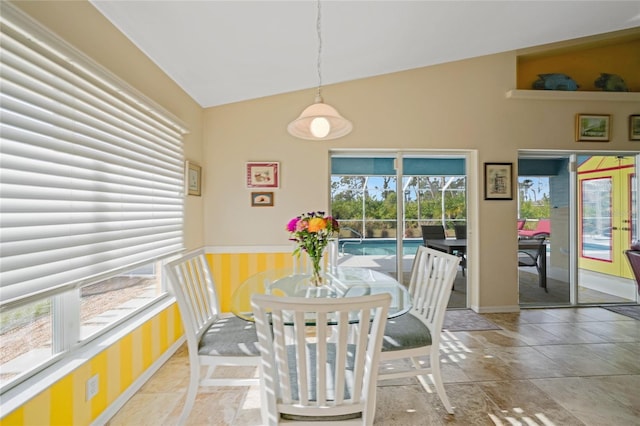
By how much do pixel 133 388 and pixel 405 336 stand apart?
182cm

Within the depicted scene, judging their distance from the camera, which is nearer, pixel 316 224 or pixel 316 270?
pixel 316 224

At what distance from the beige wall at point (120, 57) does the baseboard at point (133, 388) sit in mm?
948

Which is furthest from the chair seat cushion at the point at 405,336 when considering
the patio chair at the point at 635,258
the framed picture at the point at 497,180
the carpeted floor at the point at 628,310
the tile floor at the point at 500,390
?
the carpeted floor at the point at 628,310

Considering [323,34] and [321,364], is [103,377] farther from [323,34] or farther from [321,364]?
[323,34]

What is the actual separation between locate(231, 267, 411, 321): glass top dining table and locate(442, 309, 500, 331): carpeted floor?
1.41 meters

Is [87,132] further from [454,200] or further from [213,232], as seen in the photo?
[454,200]

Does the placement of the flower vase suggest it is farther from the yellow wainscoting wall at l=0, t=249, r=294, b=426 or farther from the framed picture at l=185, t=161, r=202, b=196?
the framed picture at l=185, t=161, r=202, b=196

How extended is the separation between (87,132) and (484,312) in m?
4.07

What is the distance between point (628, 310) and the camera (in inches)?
144

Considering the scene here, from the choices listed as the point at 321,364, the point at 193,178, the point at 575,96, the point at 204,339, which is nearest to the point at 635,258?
the point at 575,96

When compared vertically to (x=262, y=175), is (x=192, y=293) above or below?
below

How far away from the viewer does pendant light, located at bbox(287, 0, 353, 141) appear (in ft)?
6.10

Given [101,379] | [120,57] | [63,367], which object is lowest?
[101,379]

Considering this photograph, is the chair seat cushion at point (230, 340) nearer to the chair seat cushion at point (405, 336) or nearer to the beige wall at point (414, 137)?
the chair seat cushion at point (405, 336)
